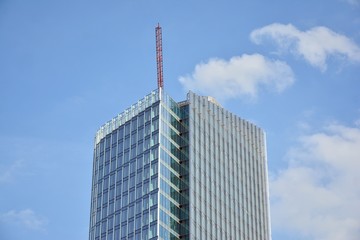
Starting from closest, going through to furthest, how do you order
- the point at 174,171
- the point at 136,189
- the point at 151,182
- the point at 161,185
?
1. the point at 161,185
2. the point at 151,182
3. the point at 136,189
4. the point at 174,171

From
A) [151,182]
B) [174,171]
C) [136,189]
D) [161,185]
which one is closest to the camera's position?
[161,185]

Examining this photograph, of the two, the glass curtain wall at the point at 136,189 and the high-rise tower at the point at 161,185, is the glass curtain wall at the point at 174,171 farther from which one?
the glass curtain wall at the point at 136,189

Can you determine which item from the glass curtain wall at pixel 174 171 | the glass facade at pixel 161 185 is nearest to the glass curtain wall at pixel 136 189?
the glass facade at pixel 161 185

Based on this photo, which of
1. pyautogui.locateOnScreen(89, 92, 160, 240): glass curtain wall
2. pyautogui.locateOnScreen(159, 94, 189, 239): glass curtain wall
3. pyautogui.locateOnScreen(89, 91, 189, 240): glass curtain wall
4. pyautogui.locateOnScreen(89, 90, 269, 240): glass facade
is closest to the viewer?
pyautogui.locateOnScreen(89, 91, 189, 240): glass curtain wall

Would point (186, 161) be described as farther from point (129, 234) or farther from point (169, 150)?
point (129, 234)

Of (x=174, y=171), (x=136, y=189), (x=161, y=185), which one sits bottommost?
(x=161, y=185)

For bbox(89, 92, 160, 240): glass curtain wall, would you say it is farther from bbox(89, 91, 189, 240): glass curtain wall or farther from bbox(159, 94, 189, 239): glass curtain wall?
bbox(159, 94, 189, 239): glass curtain wall

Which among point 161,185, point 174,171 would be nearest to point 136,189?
point 161,185

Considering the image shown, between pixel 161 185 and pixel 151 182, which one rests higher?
pixel 151 182

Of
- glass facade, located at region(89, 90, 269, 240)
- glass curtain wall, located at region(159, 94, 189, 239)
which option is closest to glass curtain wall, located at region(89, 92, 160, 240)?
glass facade, located at region(89, 90, 269, 240)

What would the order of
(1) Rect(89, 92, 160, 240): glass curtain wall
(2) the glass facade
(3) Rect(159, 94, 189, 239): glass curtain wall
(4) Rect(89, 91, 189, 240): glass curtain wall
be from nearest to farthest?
(4) Rect(89, 91, 189, 240): glass curtain wall
(1) Rect(89, 92, 160, 240): glass curtain wall
(3) Rect(159, 94, 189, 239): glass curtain wall
(2) the glass facade

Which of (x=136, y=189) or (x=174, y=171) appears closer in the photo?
(x=136, y=189)

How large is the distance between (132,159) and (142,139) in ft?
15.5

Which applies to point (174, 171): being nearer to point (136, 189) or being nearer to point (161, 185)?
point (161, 185)
